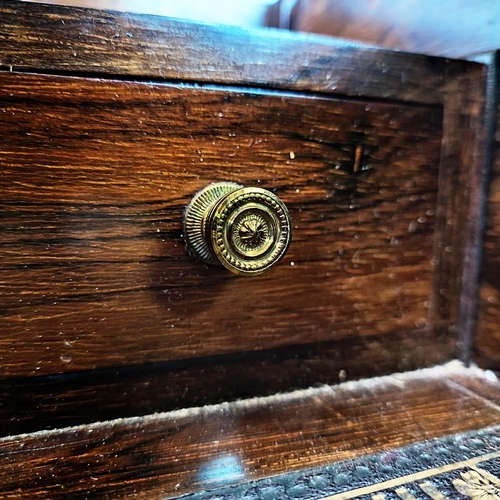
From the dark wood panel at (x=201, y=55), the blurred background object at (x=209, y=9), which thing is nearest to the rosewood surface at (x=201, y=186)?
the dark wood panel at (x=201, y=55)

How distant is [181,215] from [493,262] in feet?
1.15

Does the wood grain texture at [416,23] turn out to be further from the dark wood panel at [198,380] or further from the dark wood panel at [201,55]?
the dark wood panel at [198,380]

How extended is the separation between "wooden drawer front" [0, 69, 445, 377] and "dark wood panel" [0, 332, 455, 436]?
1cm

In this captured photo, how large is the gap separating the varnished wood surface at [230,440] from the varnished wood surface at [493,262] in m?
0.05

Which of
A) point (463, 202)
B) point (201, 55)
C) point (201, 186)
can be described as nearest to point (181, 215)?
point (201, 186)

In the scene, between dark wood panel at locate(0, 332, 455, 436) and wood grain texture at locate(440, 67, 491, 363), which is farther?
wood grain texture at locate(440, 67, 491, 363)

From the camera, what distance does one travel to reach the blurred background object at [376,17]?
53cm

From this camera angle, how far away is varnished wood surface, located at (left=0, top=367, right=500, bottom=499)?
0.39 m

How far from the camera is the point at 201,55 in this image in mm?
459

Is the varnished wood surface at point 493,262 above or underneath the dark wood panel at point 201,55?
underneath

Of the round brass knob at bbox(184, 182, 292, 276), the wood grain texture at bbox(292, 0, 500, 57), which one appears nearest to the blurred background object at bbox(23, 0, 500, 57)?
the wood grain texture at bbox(292, 0, 500, 57)

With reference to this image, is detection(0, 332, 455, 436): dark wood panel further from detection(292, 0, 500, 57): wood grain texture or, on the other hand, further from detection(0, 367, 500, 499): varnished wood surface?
detection(292, 0, 500, 57): wood grain texture

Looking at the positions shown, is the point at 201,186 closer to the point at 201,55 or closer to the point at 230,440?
the point at 201,55

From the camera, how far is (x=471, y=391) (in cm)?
54
